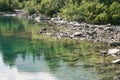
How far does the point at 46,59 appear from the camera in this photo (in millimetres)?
47312

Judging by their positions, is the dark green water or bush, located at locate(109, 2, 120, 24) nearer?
the dark green water

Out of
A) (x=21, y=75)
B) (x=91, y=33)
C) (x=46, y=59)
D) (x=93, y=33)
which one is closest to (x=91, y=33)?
(x=91, y=33)

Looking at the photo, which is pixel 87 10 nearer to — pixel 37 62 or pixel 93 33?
pixel 93 33

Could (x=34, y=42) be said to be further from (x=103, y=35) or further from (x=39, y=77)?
(x=39, y=77)

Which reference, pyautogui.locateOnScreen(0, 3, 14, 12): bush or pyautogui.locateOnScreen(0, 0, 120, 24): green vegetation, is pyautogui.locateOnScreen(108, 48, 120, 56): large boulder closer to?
pyautogui.locateOnScreen(0, 0, 120, 24): green vegetation

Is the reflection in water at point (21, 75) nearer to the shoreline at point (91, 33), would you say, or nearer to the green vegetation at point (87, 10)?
the shoreline at point (91, 33)

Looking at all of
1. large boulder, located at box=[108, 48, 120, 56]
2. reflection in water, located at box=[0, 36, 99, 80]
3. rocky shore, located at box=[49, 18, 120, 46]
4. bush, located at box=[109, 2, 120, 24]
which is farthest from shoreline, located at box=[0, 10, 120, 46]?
large boulder, located at box=[108, 48, 120, 56]

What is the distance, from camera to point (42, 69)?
42.0 meters

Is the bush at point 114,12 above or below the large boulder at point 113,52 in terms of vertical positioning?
below

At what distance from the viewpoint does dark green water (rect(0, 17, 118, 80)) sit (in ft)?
128

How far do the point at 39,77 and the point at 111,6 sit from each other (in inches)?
1687

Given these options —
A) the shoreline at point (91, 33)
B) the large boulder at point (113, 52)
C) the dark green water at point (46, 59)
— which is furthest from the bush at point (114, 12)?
the large boulder at point (113, 52)

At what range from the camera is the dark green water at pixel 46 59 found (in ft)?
128

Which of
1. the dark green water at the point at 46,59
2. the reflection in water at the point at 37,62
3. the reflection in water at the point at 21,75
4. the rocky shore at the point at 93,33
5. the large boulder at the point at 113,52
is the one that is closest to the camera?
the reflection in water at the point at 21,75
